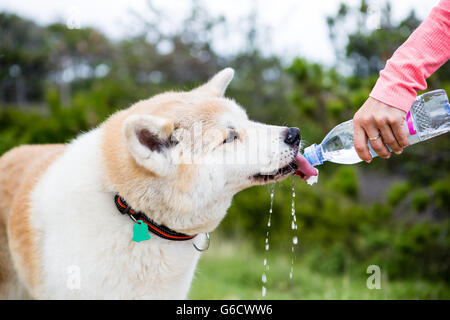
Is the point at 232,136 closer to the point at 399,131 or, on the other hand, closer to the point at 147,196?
the point at 147,196

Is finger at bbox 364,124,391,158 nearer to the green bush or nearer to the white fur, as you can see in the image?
the white fur

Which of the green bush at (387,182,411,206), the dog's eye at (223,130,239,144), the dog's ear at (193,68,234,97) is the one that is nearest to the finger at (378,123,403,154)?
the dog's eye at (223,130,239,144)

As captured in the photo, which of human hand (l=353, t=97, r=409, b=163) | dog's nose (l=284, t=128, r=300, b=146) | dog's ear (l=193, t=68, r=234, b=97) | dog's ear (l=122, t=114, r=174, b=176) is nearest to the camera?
human hand (l=353, t=97, r=409, b=163)

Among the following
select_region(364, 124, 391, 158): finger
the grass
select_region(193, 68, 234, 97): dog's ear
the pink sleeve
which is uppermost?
select_region(193, 68, 234, 97): dog's ear

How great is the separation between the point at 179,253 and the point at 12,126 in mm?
5926

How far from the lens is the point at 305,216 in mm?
6258

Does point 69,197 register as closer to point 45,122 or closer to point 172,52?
point 45,122

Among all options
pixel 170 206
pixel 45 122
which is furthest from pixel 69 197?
pixel 45 122

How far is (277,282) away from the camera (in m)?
5.13

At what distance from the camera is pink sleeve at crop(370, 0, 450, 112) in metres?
1.80

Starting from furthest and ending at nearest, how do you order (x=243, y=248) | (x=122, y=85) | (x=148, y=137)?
(x=122, y=85)
(x=243, y=248)
(x=148, y=137)

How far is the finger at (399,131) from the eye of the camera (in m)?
1.80

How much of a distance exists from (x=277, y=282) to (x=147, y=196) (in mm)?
3417

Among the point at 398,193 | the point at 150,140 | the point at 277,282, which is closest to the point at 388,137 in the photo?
the point at 150,140
